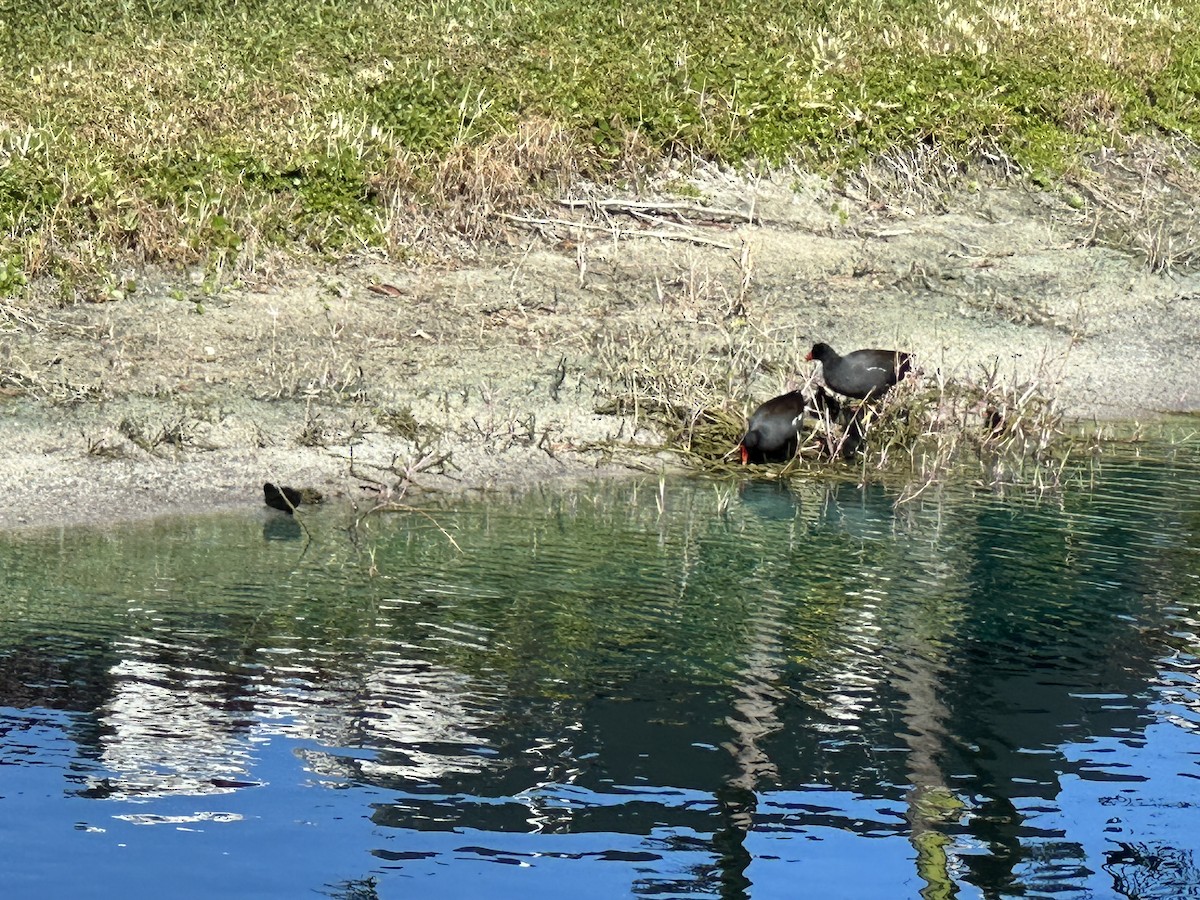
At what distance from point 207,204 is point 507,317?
7.63 ft

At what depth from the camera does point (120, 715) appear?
6.25 meters

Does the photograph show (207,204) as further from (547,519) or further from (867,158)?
(867,158)

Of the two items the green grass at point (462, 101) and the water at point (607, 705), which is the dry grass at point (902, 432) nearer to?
the water at point (607, 705)

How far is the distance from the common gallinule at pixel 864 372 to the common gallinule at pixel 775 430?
0.25 meters

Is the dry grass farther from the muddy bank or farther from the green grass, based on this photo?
the green grass

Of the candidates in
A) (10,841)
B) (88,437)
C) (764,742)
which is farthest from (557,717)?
(88,437)

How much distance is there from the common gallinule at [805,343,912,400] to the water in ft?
3.93

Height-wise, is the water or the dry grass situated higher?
the dry grass

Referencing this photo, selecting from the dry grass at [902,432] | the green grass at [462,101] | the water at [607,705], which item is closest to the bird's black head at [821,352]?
the dry grass at [902,432]

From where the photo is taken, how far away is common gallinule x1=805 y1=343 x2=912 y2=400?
414 inches

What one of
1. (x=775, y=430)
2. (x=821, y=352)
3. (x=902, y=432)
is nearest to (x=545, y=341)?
(x=821, y=352)

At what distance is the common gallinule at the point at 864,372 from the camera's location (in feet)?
34.5

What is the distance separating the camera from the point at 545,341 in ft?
39.2

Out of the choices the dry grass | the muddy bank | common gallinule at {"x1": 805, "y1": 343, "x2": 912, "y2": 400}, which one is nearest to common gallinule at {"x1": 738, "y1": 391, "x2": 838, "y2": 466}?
the dry grass
